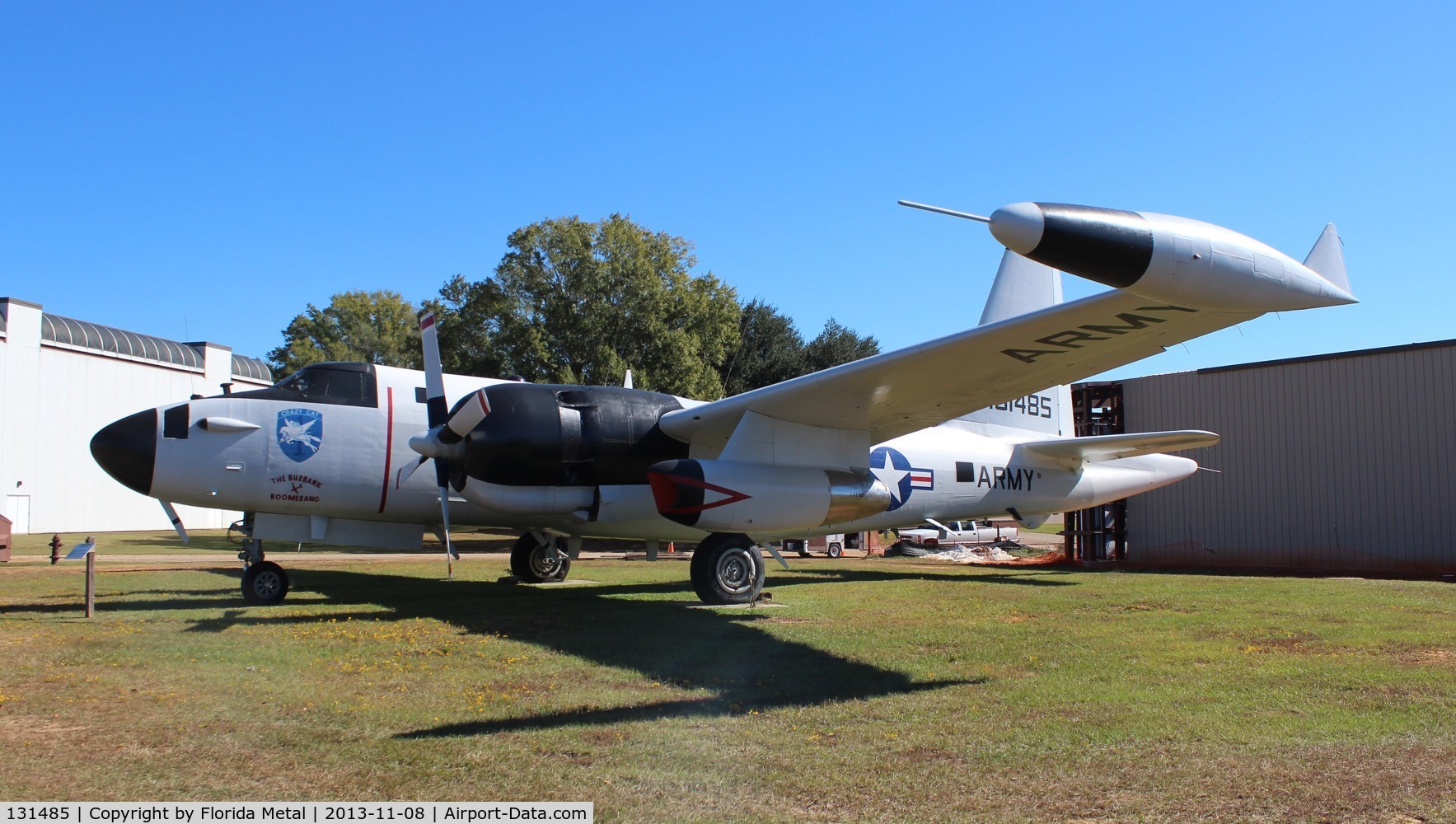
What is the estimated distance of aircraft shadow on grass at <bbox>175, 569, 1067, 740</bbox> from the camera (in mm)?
7309

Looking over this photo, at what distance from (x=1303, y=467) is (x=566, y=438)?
868 inches

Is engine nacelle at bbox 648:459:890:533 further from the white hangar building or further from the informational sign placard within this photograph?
the white hangar building

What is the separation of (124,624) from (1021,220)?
11252 millimetres

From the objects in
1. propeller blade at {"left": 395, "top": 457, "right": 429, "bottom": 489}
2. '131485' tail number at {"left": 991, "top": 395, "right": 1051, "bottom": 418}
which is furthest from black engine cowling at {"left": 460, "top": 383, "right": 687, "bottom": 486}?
'131485' tail number at {"left": 991, "top": 395, "right": 1051, "bottom": 418}

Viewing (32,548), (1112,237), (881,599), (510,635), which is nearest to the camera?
(1112,237)

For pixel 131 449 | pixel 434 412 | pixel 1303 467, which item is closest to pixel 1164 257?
pixel 434 412

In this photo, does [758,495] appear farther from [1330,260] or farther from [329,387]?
[329,387]

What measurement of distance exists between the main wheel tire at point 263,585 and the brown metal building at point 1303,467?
914 inches

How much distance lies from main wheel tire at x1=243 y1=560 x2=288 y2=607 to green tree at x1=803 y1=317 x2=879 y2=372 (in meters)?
38.4

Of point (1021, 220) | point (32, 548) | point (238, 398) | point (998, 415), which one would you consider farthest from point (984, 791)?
point (32, 548)

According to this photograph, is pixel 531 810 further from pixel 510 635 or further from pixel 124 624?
pixel 124 624

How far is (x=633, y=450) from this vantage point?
13633 millimetres

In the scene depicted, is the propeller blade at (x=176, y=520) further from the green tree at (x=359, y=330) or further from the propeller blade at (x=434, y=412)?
the green tree at (x=359, y=330)

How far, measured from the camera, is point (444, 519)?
13.9 meters
